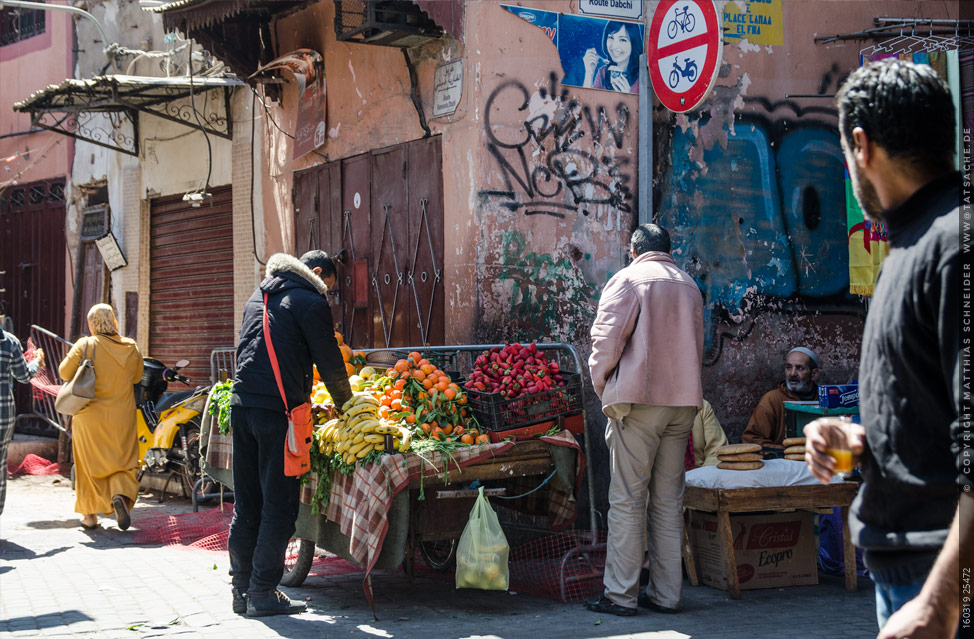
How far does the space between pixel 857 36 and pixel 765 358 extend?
2.85 m

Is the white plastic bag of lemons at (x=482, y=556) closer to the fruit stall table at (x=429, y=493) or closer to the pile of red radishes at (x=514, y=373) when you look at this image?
the fruit stall table at (x=429, y=493)

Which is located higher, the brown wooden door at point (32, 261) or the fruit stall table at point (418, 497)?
the brown wooden door at point (32, 261)

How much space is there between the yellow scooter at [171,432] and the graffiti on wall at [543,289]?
3.67 meters

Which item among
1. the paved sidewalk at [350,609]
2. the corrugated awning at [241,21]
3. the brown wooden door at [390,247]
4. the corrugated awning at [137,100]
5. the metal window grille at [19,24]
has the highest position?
the metal window grille at [19,24]

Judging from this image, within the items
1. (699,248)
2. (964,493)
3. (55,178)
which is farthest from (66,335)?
(964,493)

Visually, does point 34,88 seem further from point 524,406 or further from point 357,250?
point 524,406

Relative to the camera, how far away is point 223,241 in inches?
472

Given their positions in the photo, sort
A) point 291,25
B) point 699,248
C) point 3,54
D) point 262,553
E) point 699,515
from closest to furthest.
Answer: point 262,553 → point 699,515 → point 699,248 → point 291,25 → point 3,54

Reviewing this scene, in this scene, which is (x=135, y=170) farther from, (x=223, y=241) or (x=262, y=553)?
(x=262, y=553)

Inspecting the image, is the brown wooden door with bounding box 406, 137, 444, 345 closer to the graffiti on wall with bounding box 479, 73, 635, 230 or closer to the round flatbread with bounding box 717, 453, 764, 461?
the graffiti on wall with bounding box 479, 73, 635, 230

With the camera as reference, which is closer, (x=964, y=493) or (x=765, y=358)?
(x=964, y=493)

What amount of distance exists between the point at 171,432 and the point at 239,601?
4.32 m

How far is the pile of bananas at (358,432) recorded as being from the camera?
18.0ft

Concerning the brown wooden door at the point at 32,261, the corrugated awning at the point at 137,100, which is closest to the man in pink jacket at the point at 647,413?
the corrugated awning at the point at 137,100
